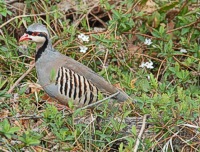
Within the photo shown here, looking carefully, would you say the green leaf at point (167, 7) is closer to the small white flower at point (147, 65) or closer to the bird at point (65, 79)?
the small white flower at point (147, 65)

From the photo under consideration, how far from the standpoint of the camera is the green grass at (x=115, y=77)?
478 cm

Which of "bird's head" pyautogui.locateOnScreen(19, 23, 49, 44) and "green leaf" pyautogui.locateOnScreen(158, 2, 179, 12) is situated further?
"green leaf" pyautogui.locateOnScreen(158, 2, 179, 12)

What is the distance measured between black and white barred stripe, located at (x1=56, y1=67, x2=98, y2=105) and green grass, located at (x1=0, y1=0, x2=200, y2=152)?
18cm

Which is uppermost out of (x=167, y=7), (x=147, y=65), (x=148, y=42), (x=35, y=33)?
(x=35, y=33)

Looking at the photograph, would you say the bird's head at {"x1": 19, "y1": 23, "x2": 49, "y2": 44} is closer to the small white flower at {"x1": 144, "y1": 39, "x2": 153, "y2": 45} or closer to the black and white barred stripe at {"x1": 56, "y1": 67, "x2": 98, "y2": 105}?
the black and white barred stripe at {"x1": 56, "y1": 67, "x2": 98, "y2": 105}

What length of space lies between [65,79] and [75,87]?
96 mm

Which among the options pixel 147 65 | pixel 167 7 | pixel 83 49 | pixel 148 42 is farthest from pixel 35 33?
pixel 167 7

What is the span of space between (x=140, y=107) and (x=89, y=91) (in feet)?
1.91

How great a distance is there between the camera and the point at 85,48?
6.23m

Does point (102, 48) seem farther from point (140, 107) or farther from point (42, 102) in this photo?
point (140, 107)

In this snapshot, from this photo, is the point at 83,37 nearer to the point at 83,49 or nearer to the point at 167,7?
the point at 83,49

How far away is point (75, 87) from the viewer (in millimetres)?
5348

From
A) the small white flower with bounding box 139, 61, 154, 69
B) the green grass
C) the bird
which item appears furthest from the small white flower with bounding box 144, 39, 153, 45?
the bird

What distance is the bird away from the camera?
209 inches
